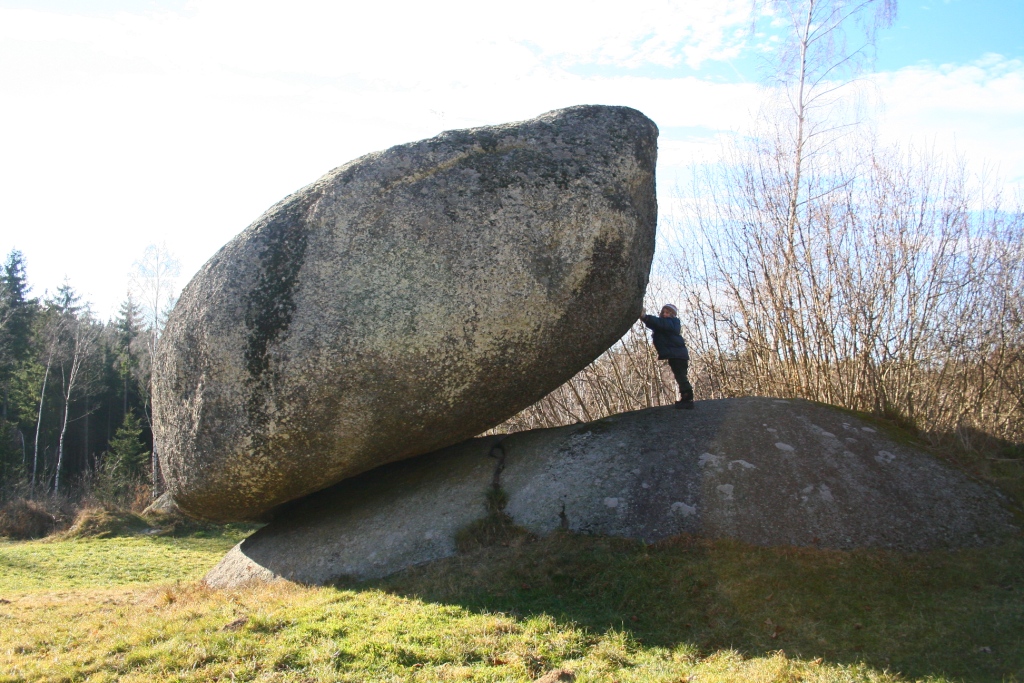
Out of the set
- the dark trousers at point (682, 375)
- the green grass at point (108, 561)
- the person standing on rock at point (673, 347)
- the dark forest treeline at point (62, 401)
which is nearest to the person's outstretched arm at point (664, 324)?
the person standing on rock at point (673, 347)

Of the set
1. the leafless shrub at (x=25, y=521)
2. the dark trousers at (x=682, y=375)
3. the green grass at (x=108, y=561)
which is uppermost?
the dark trousers at (x=682, y=375)

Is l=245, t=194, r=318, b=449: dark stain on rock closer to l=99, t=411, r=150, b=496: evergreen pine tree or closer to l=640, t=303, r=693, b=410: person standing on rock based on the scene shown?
l=640, t=303, r=693, b=410: person standing on rock

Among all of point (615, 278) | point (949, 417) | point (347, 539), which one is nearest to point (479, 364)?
point (615, 278)

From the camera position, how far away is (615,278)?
7.85 metres

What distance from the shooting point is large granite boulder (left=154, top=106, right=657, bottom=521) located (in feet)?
23.3

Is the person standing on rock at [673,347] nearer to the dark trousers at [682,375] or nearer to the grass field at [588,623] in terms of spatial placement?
the dark trousers at [682,375]

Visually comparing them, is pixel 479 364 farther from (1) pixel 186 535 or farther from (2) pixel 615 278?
(1) pixel 186 535

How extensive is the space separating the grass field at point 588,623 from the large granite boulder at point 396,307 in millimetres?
1436

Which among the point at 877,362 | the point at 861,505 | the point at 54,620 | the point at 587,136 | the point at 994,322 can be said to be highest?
the point at 587,136

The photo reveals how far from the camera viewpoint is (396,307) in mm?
7109

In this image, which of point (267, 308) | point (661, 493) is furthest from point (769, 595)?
point (267, 308)

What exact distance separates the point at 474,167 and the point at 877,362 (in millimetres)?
5666

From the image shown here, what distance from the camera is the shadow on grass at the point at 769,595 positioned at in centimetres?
496

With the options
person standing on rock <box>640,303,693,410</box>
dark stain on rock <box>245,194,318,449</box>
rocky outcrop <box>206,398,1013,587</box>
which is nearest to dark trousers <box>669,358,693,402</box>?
person standing on rock <box>640,303,693,410</box>
